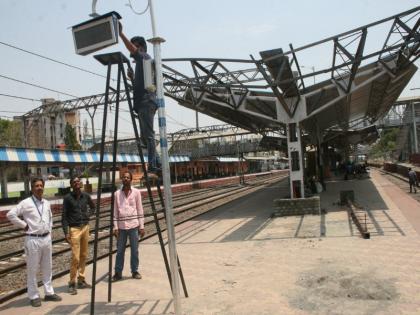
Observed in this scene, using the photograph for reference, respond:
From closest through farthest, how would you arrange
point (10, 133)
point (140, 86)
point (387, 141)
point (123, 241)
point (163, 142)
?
point (163, 142)
point (140, 86)
point (123, 241)
point (10, 133)
point (387, 141)

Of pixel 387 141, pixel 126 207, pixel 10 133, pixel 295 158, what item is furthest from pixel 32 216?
pixel 387 141

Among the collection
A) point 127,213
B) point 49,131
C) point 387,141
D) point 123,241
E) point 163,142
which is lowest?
point 123,241

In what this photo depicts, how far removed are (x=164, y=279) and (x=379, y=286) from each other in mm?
3545

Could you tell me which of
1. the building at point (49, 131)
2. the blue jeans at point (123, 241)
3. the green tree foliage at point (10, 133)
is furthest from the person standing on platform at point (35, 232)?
the green tree foliage at point (10, 133)

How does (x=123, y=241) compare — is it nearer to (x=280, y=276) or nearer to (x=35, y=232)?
(x=35, y=232)

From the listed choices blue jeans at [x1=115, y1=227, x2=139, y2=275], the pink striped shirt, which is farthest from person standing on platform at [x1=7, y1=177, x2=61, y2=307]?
blue jeans at [x1=115, y1=227, x2=139, y2=275]

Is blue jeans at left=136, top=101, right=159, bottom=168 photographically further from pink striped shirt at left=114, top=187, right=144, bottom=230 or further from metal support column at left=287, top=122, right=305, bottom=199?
metal support column at left=287, top=122, right=305, bottom=199

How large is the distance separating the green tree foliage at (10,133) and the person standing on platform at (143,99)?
7481 cm

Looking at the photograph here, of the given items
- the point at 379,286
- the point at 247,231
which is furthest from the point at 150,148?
the point at 247,231

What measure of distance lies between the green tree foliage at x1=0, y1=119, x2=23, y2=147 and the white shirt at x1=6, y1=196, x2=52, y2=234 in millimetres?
73385

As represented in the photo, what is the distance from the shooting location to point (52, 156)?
A: 97.1ft

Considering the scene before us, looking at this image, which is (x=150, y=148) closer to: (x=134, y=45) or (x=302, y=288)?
(x=134, y=45)

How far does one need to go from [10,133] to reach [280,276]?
83396 mm

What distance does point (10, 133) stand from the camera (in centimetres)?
8238
